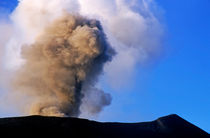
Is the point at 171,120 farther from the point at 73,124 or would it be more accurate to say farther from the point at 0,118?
the point at 0,118

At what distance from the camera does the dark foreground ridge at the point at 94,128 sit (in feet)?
121

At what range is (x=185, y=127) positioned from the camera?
4819 centimetres

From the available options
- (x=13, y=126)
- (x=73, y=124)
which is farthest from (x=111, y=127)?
(x=13, y=126)

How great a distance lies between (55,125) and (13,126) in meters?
5.76

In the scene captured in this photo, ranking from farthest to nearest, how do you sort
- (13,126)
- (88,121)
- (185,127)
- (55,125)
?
(185,127)
(88,121)
(55,125)
(13,126)

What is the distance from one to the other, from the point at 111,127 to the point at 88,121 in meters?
3.79

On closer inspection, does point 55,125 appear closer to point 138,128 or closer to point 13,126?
point 13,126

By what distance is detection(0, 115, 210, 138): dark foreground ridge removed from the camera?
36875 mm

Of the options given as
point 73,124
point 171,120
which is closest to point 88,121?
point 73,124

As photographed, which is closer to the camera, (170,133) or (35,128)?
(35,128)

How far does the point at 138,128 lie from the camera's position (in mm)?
44719

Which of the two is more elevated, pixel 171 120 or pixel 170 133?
pixel 171 120

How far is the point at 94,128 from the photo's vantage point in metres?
41.9

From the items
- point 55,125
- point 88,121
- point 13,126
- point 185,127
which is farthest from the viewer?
point 185,127
